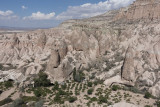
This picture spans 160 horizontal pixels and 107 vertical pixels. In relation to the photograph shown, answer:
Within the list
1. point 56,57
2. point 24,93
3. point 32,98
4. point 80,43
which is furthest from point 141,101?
point 80,43

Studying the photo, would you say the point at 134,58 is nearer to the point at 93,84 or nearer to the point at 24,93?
the point at 93,84

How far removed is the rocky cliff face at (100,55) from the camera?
95.7 ft

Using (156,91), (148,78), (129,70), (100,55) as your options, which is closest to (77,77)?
(129,70)

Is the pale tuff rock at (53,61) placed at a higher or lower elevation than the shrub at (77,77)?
higher

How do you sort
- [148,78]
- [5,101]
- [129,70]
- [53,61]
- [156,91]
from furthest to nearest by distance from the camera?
[53,61] → [129,70] → [148,78] → [156,91] → [5,101]

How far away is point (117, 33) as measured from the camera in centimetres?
5006

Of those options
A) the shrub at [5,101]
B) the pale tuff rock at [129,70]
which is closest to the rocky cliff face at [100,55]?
the pale tuff rock at [129,70]

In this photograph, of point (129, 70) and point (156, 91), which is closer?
point (156, 91)

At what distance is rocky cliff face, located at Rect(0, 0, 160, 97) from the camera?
95.7 feet

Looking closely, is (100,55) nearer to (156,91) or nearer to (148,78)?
(148,78)

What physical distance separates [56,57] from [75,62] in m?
5.09

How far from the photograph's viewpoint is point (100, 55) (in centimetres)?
4469

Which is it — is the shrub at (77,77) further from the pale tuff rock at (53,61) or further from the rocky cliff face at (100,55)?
the pale tuff rock at (53,61)

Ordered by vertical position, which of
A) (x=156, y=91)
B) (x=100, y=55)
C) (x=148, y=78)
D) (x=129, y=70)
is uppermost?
(x=100, y=55)
